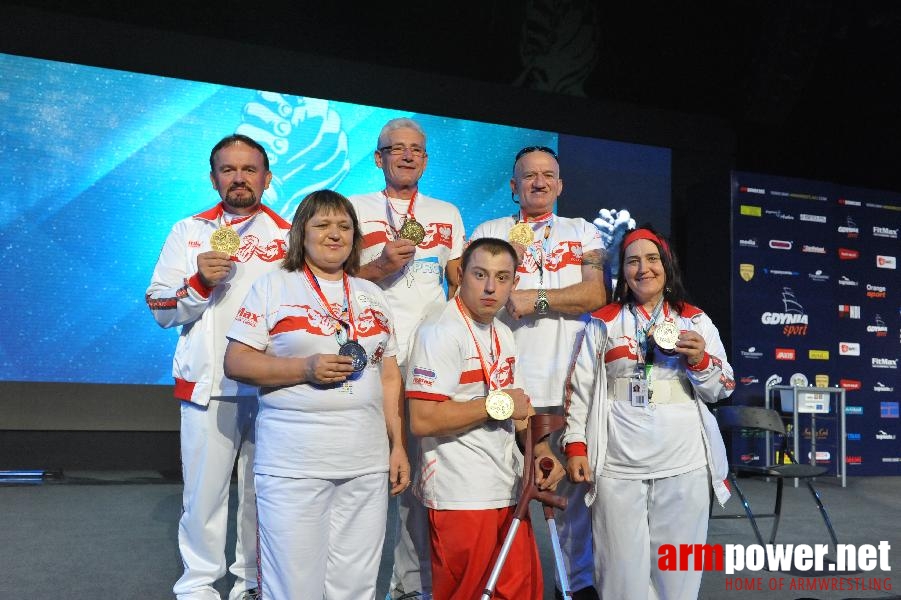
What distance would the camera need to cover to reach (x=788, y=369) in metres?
8.26

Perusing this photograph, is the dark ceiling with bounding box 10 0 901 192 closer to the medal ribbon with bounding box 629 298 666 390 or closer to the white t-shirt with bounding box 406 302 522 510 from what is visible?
the medal ribbon with bounding box 629 298 666 390

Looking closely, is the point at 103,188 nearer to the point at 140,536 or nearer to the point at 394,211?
the point at 140,536

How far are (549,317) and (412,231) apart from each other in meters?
0.68

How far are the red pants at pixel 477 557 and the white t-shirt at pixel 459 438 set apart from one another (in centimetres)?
5

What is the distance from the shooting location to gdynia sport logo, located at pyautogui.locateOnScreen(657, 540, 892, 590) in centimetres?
376

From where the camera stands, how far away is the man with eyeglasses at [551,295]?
9.80 feet

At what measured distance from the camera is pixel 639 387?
2.66m

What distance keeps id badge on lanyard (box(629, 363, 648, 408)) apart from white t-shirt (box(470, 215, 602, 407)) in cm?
39

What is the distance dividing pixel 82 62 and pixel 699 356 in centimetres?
624

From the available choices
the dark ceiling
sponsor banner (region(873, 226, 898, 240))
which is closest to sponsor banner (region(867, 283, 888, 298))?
sponsor banner (region(873, 226, 898, 240))

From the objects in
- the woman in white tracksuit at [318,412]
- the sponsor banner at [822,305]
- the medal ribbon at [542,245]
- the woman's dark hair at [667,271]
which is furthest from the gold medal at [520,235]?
the sponsor banner at [822,305]

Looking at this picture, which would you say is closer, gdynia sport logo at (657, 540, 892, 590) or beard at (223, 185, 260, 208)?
beard at (223, 185, 260, 208)

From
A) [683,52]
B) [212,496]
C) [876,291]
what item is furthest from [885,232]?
[212,496]

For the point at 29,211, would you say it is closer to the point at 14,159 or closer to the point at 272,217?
the point at 14,159
